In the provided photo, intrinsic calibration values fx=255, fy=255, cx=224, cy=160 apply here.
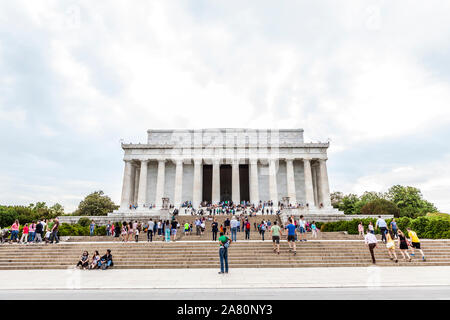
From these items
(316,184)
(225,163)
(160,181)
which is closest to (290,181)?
(316,184)

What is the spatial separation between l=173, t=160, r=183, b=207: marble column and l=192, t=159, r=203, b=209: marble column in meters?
2.39

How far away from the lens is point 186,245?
1639 centimetres

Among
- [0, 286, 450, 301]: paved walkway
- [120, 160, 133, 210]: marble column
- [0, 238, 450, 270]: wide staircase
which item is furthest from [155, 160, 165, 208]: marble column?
[0, 286, 450, 301]: paved walkway

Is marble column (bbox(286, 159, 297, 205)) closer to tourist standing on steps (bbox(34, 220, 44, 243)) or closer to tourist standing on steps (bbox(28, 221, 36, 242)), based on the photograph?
tourist standing on steps (bbox(34, 220, 44, 243))

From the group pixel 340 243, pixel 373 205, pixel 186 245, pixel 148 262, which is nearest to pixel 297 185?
pixel 373 205

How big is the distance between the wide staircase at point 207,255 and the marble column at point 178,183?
86.9ft

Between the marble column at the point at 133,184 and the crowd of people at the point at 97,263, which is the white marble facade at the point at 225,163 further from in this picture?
the crowd of people at the point at 97,263

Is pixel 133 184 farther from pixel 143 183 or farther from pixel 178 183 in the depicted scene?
pixel 178 183

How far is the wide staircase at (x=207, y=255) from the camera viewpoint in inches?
522

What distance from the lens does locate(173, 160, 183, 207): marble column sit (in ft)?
143

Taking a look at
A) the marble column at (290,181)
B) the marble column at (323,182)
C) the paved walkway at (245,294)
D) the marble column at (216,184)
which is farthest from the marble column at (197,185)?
the paved walkway at (245,294)

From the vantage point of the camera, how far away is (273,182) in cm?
4434

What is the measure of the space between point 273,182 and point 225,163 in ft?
30.2

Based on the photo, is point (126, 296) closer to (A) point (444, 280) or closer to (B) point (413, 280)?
(B) point (413, 280)
